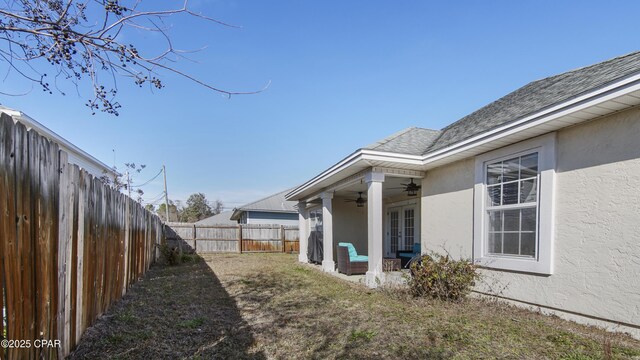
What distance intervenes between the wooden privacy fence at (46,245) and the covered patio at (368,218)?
525 cm

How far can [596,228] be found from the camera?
429cm

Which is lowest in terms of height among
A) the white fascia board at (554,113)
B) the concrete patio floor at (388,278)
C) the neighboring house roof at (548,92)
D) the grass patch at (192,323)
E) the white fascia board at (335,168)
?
the concrete patio floor at (388,278)

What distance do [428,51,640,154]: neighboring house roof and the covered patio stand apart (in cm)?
154

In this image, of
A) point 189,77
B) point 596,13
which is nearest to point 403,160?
point 596,13

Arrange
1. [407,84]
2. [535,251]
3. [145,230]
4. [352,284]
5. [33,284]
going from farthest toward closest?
[407,84], [145,230], [352,284], [535,251], [33,284]

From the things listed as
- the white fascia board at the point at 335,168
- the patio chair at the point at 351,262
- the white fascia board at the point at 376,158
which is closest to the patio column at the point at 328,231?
the white fascia board at the point at 335,168

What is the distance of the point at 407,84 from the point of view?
981 cm

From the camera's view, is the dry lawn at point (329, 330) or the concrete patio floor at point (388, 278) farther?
the concrete patio floor at point (388, 278)

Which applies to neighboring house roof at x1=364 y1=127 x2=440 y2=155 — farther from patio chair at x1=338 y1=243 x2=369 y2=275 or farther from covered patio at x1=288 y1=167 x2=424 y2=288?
patio chair at x1=338 y1=243 x2=369 y2=275

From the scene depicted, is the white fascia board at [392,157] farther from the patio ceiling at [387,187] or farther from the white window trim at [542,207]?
the white window trim at [542,207]

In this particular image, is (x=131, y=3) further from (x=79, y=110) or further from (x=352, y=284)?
(x=352, y=284)

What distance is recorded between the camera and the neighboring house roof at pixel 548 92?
4371 mm

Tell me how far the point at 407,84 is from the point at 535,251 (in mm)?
6198

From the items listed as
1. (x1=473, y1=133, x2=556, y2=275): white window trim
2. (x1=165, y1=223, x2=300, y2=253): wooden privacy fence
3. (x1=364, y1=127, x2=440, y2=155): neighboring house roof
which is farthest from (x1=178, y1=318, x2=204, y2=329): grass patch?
(x1=165, y1=223, x2=300, y2=253): wooden privacy fence
